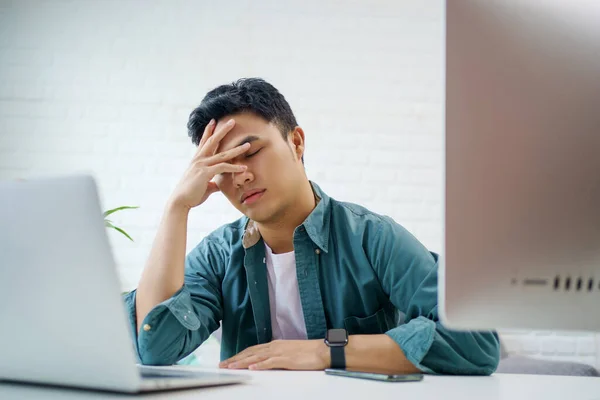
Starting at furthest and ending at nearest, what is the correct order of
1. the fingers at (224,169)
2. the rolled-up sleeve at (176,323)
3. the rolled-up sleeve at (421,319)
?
the fingers at (224,169) → the rolled-up sleeve at (176,323) → the rolled-up sleeve at (421,319)

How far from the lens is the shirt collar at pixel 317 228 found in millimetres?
1440

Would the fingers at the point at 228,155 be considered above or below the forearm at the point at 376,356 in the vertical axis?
above

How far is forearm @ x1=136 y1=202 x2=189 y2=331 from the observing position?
4.17ft

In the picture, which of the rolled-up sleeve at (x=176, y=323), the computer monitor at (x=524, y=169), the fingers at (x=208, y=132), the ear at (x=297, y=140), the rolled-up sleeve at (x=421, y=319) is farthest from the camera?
the ear at (x=297, y=140)

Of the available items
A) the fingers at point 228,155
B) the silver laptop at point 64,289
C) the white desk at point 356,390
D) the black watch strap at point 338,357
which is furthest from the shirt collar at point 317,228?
the silver laptop at point 64,289

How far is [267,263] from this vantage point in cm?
155

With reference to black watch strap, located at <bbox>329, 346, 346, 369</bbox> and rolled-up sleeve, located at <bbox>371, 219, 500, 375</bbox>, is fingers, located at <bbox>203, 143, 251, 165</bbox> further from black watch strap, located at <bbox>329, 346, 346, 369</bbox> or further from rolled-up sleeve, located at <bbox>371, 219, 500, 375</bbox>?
black watch strap, located at <bbox>329, 346, 346, 369</bbox>

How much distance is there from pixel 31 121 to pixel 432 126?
2044mm

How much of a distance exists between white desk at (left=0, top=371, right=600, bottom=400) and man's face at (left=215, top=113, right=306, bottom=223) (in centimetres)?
60

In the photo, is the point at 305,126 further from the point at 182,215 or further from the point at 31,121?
the point at 182,215

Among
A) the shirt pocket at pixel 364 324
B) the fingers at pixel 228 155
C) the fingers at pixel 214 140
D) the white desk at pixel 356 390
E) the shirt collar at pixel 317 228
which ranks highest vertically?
the fingers at pixel 214 140

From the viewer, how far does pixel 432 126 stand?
3080 mm

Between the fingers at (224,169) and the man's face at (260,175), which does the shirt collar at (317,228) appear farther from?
the fingers at (224,169)

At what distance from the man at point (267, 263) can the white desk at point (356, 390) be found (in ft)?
1.00
